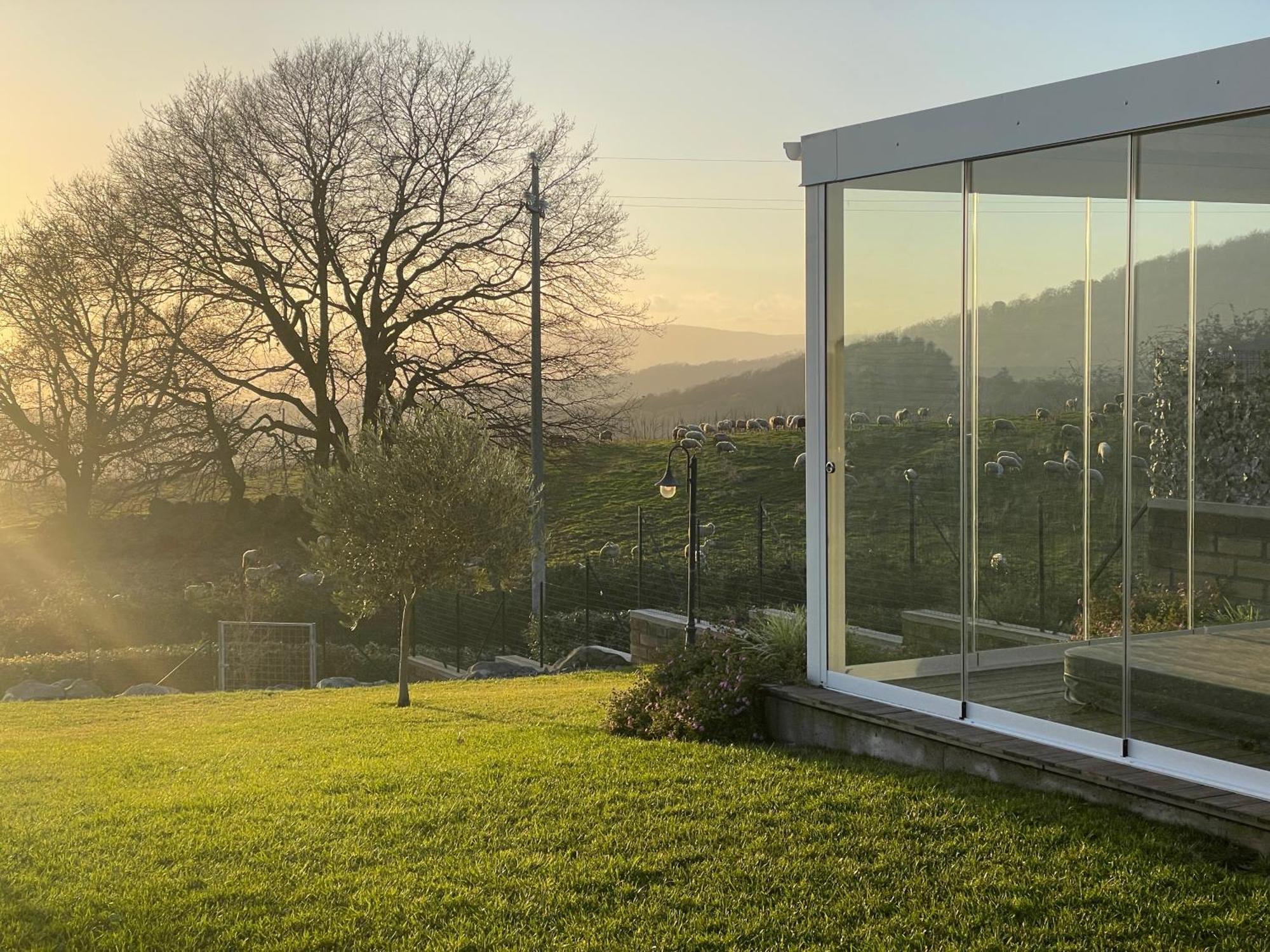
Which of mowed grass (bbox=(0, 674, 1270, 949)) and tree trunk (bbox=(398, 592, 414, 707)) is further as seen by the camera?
tree trunk (bbox=(398, 592, 414, 707))

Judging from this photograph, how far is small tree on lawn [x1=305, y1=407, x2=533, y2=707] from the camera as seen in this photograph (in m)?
12.9

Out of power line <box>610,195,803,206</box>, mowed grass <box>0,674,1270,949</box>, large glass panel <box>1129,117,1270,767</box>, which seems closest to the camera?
mowed grass <box>0,674,1270,949</box>

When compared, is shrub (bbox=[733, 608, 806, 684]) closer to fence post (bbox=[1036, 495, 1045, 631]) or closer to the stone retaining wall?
fence post (bbox=[1036, 495, 1045, 631])

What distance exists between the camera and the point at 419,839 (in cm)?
591

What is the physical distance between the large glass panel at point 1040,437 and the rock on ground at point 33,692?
1384 cm

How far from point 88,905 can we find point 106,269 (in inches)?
847

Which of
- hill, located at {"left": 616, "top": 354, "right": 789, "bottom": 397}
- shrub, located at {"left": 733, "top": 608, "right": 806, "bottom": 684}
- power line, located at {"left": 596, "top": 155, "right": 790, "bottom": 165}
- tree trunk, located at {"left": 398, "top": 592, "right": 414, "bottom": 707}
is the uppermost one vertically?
power line, located at {"left": 596, "top": 155, "right": 790, "bottom": 165}

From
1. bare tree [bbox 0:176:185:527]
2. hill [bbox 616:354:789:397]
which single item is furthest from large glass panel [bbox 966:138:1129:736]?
hill [bbox 616:354:789:397]

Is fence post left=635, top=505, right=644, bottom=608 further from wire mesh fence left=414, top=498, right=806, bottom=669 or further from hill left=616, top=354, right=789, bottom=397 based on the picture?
hill left=616, top=354, right=789, bottom=397

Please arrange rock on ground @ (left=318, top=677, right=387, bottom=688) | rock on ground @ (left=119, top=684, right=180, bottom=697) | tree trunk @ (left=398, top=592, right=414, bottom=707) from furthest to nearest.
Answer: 1. rock on ground @ (left=318, top=677, right=387, bottom=688)
2. rock on ground @ (left=119, top=684, right=180, bottom=697)
3. tree trunk @ (left=398, top=592, right=414, bottom=707)

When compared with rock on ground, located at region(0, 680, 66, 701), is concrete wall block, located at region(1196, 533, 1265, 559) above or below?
above

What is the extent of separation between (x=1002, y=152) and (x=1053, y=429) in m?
1.52

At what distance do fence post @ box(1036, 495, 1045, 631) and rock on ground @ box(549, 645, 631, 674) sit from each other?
34.7 feet

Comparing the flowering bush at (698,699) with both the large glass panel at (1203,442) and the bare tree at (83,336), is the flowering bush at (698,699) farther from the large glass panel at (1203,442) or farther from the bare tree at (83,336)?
the bare tree at (83,336)
